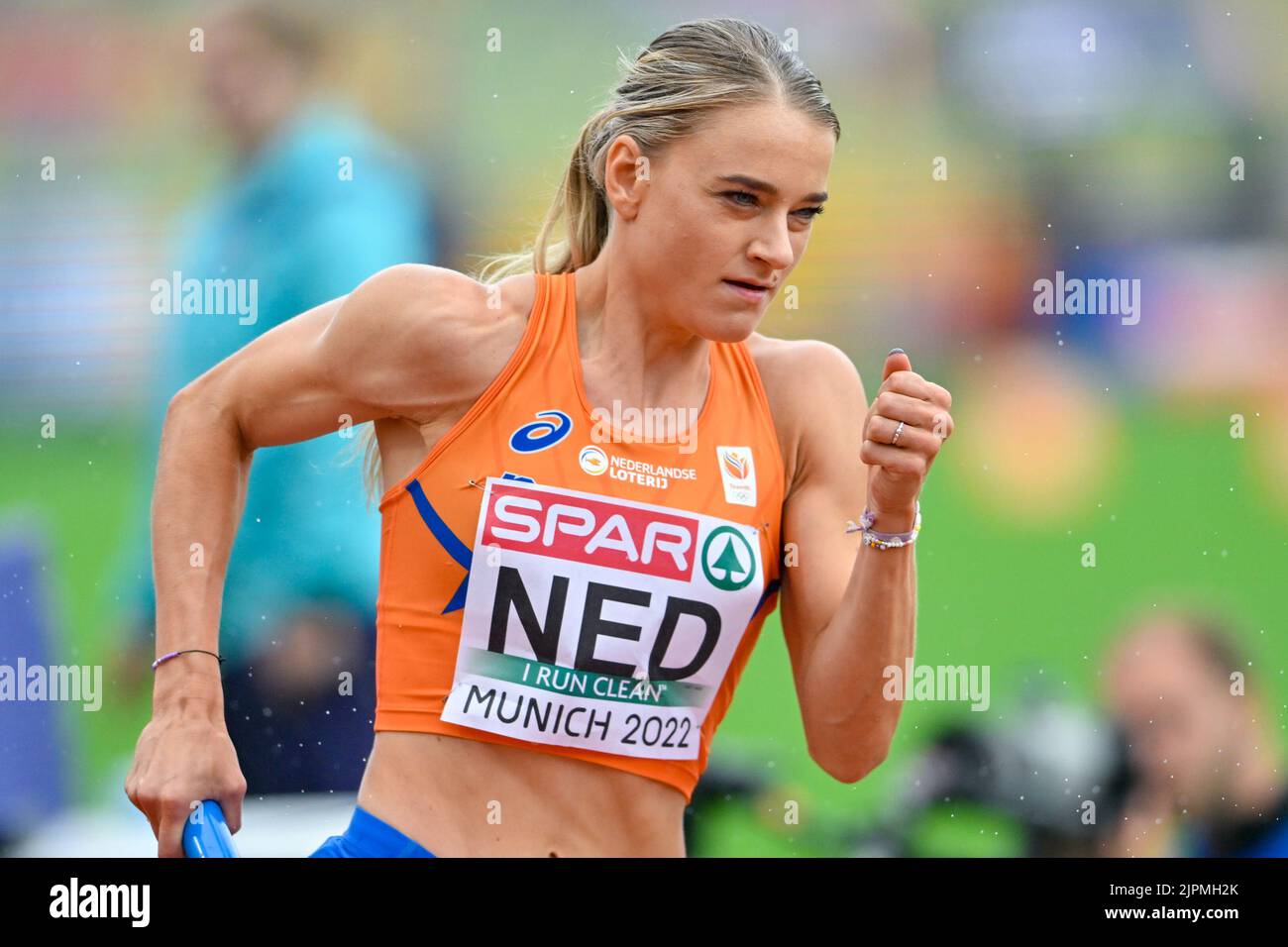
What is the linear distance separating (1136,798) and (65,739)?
3049 mm

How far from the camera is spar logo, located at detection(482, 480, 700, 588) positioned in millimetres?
2412

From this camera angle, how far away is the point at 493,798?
2.46m

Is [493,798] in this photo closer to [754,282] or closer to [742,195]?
[754,282]

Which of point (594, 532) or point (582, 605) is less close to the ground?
point (594, 532)

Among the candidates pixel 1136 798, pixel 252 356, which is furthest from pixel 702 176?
pixel 1136 798

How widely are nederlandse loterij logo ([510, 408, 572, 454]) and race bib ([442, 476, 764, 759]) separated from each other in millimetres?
65

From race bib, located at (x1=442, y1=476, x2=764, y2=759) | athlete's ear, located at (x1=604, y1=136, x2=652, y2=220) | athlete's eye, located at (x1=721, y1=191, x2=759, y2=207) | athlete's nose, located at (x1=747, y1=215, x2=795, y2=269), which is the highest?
athlete's ear, located at (x1=604, y1=136, x2=652, y2=220)

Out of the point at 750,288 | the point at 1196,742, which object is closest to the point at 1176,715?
the point at 1196,742

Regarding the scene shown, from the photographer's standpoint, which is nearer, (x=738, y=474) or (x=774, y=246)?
(x=774, y=246)

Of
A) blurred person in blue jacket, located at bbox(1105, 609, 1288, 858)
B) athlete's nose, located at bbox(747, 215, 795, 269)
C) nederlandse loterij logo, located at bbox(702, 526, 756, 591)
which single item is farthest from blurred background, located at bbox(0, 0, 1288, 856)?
athlete's nose, located at bbox(747, 215, 795, 269)

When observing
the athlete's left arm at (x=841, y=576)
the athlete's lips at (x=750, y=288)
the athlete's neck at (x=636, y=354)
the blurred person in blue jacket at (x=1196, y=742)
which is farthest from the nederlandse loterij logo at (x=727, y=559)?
the blurred person in blue jacket at (x=1196, y=742)

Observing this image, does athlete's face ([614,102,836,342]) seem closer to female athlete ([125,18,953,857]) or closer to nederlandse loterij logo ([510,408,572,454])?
female athlete ([125,18,953,857])

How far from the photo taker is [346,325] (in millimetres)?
2492

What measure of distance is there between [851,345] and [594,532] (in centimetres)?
281
